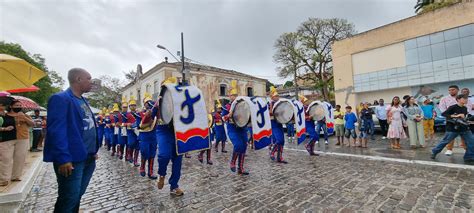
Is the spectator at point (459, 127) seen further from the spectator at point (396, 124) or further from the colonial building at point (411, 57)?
the colonial building at point (411, 57)

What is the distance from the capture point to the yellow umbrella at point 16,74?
4574 millimetres

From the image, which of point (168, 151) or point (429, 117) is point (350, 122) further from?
point (168, 151)

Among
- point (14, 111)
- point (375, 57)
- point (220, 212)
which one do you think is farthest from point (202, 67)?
point (220, 212)

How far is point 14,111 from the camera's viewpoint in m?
5.37

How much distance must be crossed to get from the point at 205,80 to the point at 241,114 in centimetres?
2486

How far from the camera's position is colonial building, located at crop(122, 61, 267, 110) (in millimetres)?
28219

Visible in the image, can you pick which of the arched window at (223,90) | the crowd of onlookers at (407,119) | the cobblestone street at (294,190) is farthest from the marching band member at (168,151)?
the arched window at (223,90)

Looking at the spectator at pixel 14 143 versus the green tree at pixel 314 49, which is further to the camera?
the green tree at pixel 314 49

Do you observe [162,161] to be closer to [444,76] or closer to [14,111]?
[14,111]

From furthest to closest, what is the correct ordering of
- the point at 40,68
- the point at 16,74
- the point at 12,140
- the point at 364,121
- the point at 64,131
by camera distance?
the point at 40,68 < the point at 364,121 < the point at 12,140 < the point at 16,74 < the point at 64,131

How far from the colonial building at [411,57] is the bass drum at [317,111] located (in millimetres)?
13006

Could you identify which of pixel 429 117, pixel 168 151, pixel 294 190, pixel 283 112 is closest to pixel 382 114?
pixel 429 117

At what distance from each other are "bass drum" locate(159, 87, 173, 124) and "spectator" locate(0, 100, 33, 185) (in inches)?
136

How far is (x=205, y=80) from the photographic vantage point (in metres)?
29.8
